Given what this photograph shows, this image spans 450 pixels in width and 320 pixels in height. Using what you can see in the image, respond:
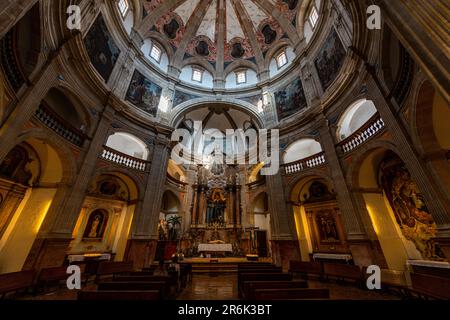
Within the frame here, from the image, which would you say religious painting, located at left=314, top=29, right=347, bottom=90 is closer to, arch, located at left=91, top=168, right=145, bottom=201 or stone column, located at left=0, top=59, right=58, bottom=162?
arch, located at left=91, top=168, right=145, bottom=201

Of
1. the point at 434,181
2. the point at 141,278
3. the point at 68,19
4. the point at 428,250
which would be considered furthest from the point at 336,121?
the point at 68,19

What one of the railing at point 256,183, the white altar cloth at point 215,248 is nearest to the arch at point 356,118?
the railing at point 256,183

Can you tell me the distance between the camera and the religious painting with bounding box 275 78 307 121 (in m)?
Result: 12.3

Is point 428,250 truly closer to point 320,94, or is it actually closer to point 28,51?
point 320,94

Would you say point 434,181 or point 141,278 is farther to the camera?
point 434,181

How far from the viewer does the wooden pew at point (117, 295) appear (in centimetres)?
305

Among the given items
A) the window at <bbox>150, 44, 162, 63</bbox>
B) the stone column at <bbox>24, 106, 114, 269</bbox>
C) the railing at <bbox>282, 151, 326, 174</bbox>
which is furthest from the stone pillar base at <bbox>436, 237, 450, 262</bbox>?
the window at <bbox>150, 44, 162, 63</bbox>

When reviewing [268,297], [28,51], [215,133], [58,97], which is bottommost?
[268,297]

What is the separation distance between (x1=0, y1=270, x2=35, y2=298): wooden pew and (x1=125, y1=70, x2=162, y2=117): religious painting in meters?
9.74

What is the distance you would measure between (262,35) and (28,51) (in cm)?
1694

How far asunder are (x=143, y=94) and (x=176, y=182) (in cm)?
735

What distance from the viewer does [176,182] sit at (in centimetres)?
1544

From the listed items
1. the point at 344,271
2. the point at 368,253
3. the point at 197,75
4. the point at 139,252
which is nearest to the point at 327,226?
the point at 368,253

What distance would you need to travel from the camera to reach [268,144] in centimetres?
1294
